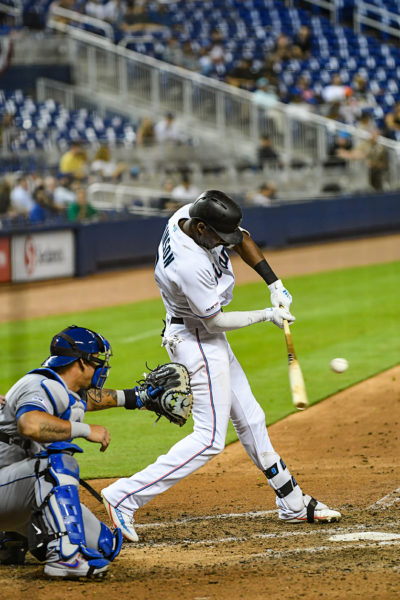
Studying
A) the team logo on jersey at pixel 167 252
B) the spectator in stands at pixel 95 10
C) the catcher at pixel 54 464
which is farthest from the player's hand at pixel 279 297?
the spectator in stands at pixel 95 10

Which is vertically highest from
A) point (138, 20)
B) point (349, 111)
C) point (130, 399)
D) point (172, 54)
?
point (138, 20)

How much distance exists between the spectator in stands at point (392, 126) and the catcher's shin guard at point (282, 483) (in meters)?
20.7

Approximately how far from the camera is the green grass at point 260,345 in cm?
838

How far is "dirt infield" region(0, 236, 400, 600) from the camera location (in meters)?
4.62

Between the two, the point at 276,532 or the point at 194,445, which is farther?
the point at 276,532

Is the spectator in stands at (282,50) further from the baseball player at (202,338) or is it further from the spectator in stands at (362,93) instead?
the baseball player at (202,338)

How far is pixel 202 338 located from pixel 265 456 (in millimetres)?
784

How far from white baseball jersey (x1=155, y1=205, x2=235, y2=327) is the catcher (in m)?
0.54

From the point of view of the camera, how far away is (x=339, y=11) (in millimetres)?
31453

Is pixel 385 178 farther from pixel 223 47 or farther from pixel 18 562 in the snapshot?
pixel 18 562

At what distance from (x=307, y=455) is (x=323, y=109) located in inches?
737

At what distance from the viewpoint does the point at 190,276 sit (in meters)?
5.21

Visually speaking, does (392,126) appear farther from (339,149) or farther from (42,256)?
(42,256)

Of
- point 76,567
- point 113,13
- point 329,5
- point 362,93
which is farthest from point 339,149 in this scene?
point 76,567
